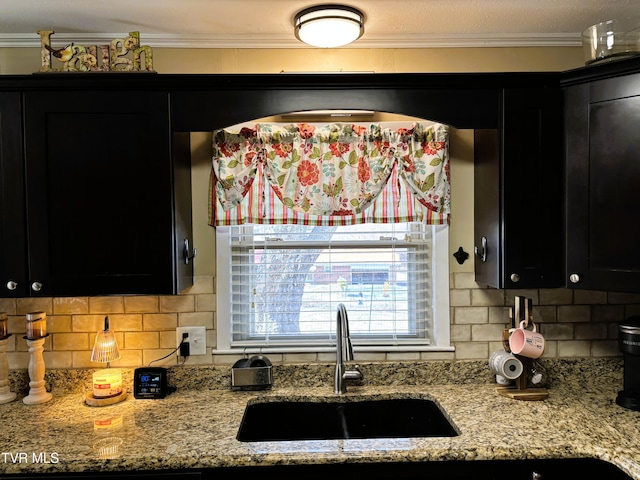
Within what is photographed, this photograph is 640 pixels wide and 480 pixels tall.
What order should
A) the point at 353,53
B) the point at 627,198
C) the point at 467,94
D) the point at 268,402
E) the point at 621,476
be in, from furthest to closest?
1. the point at 353,53
2. the point at 268,402
3. the point at 467,94
4. the point at 627,198
5. the point at 621,476

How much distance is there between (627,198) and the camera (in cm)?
180

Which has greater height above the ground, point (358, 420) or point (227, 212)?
point (227, 212)

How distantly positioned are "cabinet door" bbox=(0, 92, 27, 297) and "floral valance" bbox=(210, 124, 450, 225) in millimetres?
731

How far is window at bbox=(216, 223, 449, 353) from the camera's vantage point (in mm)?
2287

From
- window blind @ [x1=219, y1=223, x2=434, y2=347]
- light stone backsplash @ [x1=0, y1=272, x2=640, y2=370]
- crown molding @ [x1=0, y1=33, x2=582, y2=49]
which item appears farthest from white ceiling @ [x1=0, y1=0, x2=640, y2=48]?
light stone backsplash @ [x1=0, y1=272, x2=640, y2=370]

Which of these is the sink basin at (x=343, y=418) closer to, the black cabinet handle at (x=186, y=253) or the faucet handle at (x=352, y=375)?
the faucet handle at (x=352, y=375)

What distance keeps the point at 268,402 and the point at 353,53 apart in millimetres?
1546

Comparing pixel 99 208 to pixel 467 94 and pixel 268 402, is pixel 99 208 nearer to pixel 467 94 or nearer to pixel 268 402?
pixel 268 402

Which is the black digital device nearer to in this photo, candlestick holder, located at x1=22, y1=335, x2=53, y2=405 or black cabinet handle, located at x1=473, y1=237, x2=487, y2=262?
candlestick holder, located at x1=22, y1=335, x2=53, y2=405

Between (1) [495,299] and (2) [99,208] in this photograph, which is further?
(1) [495,299]

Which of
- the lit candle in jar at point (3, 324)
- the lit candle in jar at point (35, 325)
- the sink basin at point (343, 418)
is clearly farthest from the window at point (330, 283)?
the lit candle in jar at point (3, 324)

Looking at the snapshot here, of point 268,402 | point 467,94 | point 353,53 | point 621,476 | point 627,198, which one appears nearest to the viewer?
point 621,476

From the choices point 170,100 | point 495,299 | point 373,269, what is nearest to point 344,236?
point 373,269

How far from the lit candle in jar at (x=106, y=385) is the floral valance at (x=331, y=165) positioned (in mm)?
751
